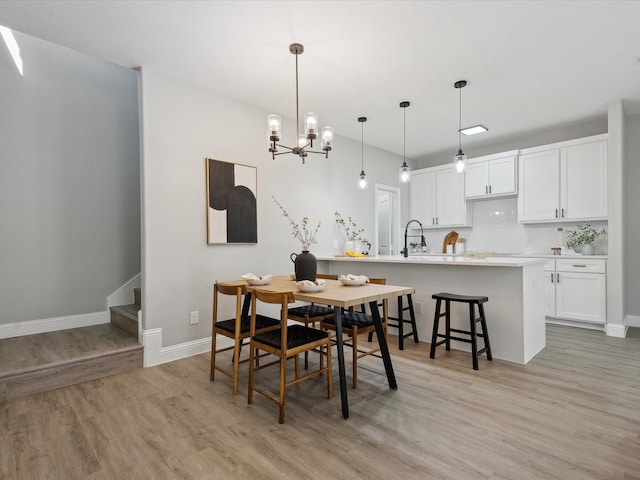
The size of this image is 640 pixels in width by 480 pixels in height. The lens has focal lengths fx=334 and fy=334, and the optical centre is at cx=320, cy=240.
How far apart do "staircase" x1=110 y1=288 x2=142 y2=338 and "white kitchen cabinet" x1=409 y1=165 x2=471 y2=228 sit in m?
4.89

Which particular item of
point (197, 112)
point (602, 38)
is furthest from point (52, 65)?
point (602, 38)

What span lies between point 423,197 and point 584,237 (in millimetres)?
2544

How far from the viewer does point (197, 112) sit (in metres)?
3.53

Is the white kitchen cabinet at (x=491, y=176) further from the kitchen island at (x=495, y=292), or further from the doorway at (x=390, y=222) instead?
the kitchen island at (x=495, y=292)

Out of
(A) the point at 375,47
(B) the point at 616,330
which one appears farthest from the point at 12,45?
(B) the point at 616,330

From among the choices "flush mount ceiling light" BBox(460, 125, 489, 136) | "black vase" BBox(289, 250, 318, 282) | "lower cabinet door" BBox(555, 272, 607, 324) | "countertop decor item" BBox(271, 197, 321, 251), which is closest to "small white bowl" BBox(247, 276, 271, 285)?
"black vase" BBox(289, 250, 318, 282)

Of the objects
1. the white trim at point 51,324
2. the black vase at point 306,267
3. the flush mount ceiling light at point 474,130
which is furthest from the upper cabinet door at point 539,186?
the white trim at point 51,324

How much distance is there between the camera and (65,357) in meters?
2.79

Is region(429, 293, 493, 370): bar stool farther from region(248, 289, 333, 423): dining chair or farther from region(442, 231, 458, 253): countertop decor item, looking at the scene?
region(442, 231, 458, 253): countertop decor item

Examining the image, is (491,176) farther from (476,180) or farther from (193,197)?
(193,197)

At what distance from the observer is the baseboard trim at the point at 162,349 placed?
123 inches

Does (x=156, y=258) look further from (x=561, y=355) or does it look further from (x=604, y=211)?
(x=604, y=211)

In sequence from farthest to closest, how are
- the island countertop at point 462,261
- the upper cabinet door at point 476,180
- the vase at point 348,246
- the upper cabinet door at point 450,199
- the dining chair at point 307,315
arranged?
the upper cabinet door at point 450,199 → the upper cabinet door at point 476,180 → the vase at point 348,246 → the island countertop at point 462,261 → the dining chair at point 307,315

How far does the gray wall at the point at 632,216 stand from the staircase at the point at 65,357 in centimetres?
604
